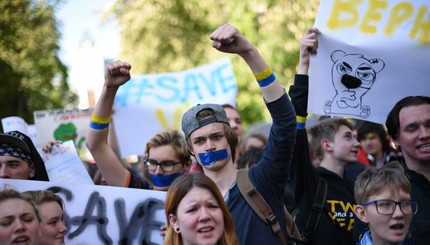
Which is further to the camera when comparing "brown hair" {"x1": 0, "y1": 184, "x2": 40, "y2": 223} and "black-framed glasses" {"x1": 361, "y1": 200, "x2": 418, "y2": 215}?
"black-framed glasses" {"x1": 361, "y1": 200, "x2": 418, "y2": 215}

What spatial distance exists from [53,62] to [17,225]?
582cm

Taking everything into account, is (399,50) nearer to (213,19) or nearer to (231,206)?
(231,206)

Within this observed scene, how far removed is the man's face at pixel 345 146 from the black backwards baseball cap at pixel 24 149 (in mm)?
2332

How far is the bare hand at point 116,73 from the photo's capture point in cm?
293

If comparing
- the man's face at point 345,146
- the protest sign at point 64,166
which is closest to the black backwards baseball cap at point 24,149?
→ the protest sign at point 64,166

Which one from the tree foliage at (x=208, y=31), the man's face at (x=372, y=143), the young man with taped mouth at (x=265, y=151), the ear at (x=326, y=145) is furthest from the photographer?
the tree foliage at (x=208, y=31)

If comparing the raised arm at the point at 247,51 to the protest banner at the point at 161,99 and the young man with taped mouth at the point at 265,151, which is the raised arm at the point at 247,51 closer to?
the young man with taped mouth at the point at 265,151

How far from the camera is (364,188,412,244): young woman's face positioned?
253cm

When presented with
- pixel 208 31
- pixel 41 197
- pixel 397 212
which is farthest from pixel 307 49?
pixel 208 31

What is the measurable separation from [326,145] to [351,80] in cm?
80

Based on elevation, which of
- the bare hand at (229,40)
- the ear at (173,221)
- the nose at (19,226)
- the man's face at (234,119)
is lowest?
the ear at (173,221)

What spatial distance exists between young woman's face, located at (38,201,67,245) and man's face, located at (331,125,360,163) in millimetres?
2238

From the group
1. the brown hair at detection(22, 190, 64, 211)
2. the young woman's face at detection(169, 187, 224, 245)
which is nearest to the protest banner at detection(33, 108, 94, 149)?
the brown hair at detection(22, 190, 64, 211)

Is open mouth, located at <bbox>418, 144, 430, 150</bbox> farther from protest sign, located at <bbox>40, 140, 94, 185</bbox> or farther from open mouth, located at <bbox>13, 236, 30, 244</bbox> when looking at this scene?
protest sign, located at <bbox>40, 140, 94, 185</bbox>
